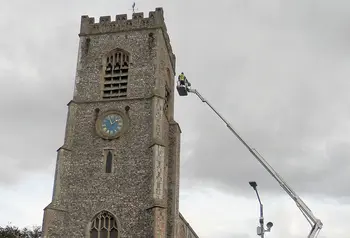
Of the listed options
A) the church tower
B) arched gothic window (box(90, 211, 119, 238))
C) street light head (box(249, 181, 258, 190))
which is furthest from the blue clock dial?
street light head (box(249, 181, 258, 190))

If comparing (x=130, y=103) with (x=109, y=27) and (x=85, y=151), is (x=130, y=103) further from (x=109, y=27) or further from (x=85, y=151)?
(x=109, y=27)

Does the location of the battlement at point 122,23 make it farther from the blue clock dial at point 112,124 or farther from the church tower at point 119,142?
the blue clock dial at point 112,124

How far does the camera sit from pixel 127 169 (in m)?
27.7

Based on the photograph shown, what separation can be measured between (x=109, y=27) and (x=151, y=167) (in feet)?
36.1

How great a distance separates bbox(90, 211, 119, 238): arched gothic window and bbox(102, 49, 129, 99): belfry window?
25.1ft

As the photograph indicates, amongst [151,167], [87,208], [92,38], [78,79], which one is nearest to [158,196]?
[151,167]

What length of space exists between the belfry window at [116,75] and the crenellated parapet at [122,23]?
1943 millimetres

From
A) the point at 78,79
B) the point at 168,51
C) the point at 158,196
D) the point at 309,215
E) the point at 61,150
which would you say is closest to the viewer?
the point at 309,215

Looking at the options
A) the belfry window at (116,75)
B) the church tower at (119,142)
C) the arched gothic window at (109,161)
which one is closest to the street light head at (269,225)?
the church tower at (119,142)

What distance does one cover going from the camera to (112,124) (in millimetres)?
29203

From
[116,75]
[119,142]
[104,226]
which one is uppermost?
[116,75]

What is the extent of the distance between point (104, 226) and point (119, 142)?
5021 mm

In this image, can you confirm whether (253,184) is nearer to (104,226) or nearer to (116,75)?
(104,226)

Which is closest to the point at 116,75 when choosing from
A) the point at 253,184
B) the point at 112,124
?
the point at 112,124
